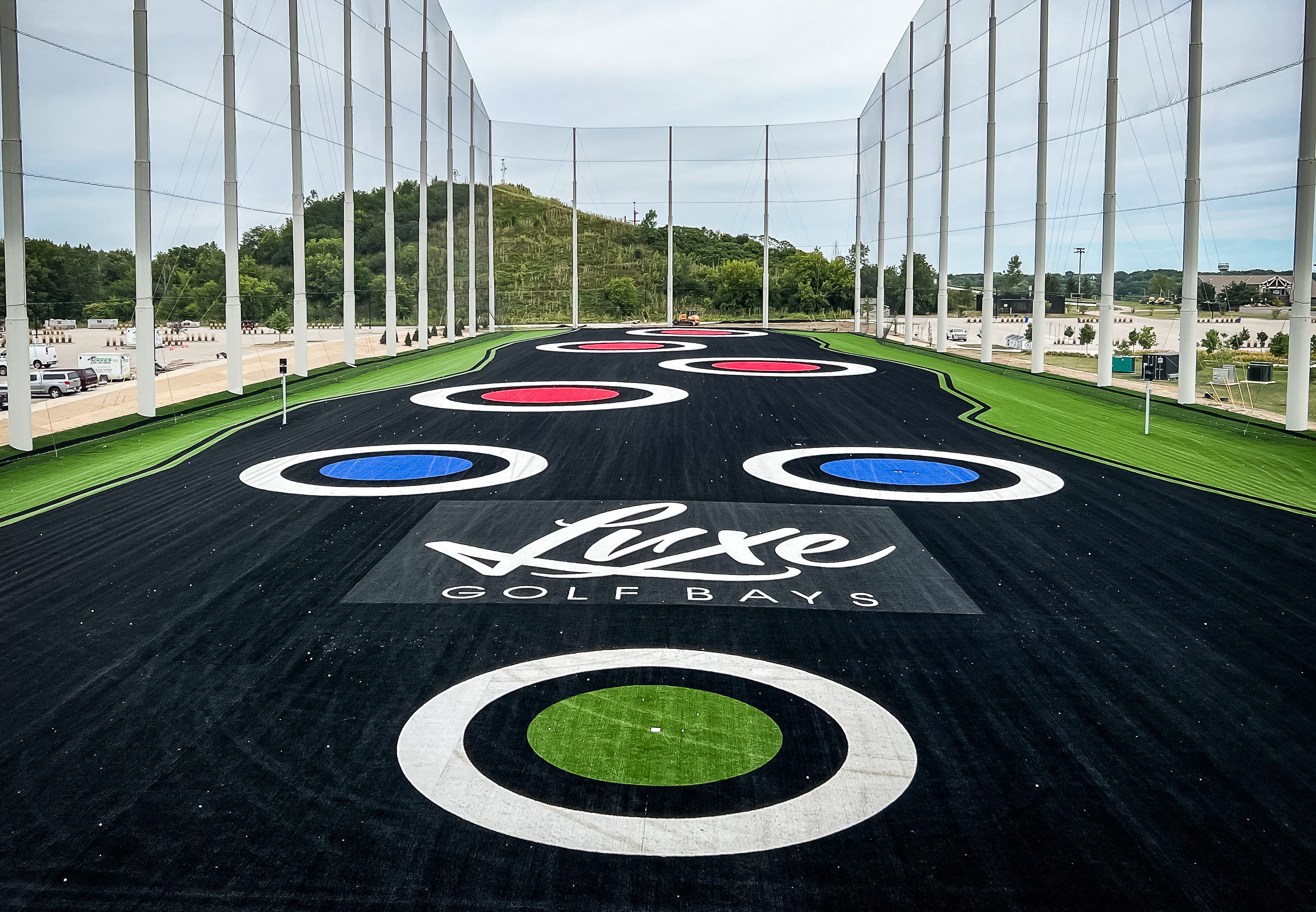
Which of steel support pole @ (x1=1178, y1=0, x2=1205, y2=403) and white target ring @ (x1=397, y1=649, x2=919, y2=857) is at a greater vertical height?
steel support pole @ (x1=1178, y1=0, x2=1205, y2=403)

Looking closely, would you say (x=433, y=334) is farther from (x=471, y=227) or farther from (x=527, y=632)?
(x=527, y=632)

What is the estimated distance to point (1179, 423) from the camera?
25.5 metres

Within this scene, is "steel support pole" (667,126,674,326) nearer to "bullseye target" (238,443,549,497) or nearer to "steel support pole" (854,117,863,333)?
"steel support pole" (854,117,863,333)

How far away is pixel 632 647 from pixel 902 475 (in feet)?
32.4

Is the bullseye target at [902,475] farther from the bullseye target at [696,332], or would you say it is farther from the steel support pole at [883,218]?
the steel support pole at [883,218]

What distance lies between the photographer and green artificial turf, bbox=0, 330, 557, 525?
59.2 ft

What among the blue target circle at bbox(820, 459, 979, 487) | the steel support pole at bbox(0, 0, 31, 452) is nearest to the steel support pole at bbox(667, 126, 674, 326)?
the blue target circle at bbox(820, 459, 979, 487)

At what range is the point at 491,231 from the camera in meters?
66.3

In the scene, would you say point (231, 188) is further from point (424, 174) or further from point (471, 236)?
point (471, 236)

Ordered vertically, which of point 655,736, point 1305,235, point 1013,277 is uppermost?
point 1013,277

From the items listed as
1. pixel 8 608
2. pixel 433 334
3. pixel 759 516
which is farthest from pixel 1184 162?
pixel 433 334

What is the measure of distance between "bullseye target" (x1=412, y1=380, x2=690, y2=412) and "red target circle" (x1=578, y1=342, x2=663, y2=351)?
1194 cm

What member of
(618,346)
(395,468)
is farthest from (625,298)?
(395,468)

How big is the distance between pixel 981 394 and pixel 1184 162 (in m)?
7.80
